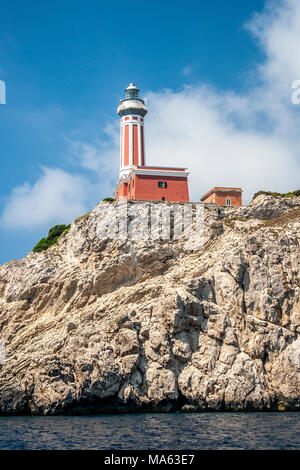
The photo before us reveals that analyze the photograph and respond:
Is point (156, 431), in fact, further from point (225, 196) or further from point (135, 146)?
point (135, 146)

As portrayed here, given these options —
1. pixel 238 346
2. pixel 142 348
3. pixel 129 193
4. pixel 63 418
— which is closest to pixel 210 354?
pixel 238 346

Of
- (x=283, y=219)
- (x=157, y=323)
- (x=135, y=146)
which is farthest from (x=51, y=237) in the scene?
(x=283, y=219)

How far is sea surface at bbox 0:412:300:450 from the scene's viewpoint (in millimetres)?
22641

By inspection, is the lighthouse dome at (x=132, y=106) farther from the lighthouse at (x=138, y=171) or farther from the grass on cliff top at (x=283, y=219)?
the grass on cliff top at (x=283, y=219)

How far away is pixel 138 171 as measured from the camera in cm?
4847

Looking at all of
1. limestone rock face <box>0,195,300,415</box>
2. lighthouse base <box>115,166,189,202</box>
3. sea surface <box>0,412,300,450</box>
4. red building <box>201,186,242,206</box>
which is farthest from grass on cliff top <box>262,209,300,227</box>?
sea surface <box>0,412,300,450</box>

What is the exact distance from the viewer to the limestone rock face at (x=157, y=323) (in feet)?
111

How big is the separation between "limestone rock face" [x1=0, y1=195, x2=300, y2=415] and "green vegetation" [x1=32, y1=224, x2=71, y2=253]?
3.17 m

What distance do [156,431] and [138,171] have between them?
27039 millimetres

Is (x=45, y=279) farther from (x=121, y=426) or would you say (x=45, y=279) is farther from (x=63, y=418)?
(x=121, y=426)

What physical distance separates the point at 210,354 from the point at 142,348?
14.2 ft

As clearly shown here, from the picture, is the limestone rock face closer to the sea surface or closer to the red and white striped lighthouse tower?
the sea surface

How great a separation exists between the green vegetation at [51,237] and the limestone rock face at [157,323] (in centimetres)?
317

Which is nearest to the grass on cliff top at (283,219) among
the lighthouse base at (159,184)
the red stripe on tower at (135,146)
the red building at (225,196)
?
the red building at (225,196)
